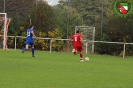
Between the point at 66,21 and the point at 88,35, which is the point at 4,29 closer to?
the point at 66,21

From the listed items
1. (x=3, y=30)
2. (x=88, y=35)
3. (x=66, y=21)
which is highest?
(x=66, y=21)

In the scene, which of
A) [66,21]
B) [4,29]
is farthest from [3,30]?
[66,21]

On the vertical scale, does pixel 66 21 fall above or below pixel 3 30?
above

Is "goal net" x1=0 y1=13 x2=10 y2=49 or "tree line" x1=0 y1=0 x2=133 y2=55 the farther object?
"tree line" x1=0 y1=0 x2=133 y2=55

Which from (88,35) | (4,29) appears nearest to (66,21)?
(88,35)

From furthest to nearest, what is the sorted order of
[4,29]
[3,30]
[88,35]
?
[88,35] → [3,30] → [4,29]

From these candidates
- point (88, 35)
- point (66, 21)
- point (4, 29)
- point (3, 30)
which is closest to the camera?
point (4, 29)

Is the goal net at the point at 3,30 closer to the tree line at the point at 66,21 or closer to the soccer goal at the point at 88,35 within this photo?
the tree line at the point at 66,21

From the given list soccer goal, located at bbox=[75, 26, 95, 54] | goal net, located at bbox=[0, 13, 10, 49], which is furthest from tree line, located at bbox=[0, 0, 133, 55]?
goal net, located at bbox=[0, 13, 10, 49]

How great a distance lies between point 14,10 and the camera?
141 feet

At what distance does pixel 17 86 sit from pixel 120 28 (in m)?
27.3

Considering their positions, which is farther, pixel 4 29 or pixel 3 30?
pixel 3 30

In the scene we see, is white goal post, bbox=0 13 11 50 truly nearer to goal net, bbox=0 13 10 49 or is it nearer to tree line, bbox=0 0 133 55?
goal net, bbox=0 13 10 49

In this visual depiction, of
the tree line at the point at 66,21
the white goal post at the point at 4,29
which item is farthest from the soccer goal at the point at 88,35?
the white goal post at the point at 4,29
